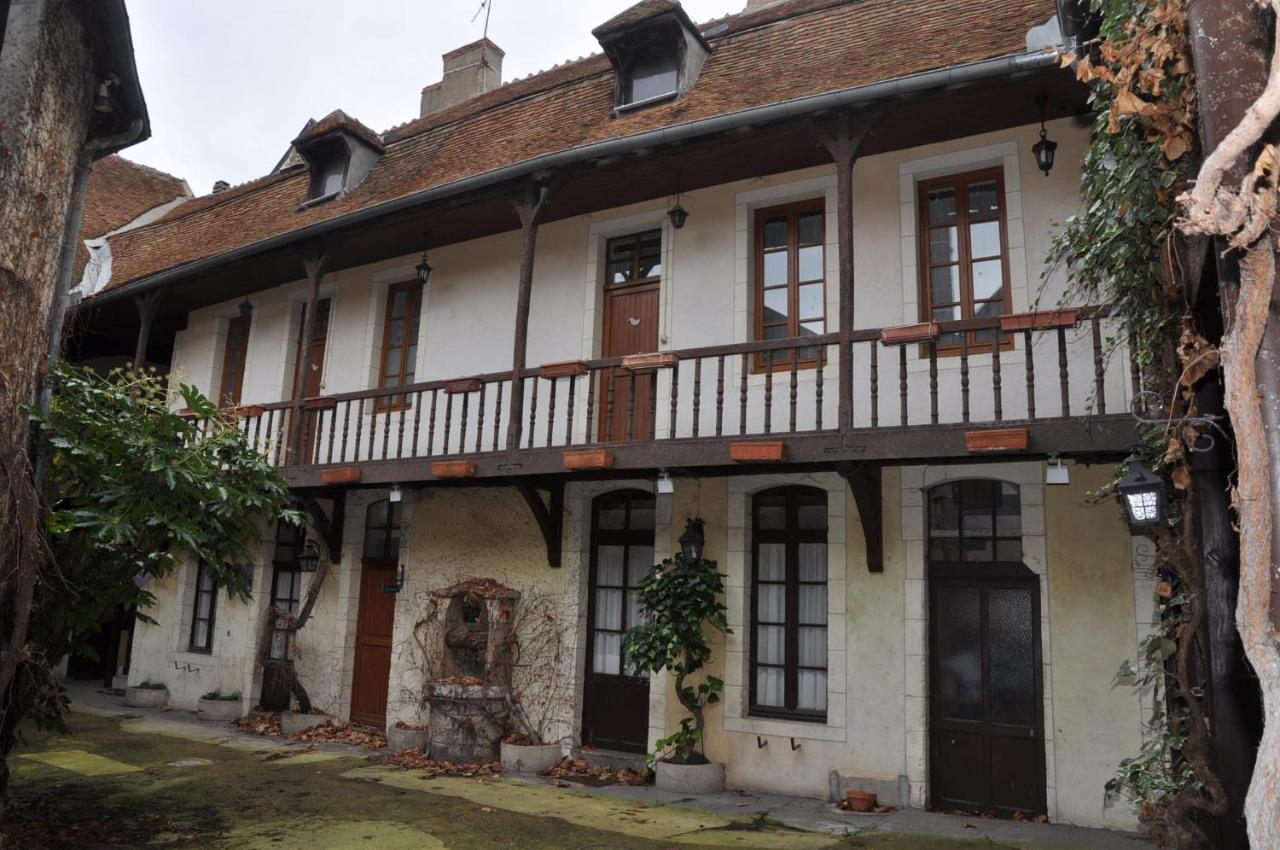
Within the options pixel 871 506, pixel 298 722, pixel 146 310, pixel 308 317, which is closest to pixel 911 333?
pixel 871 506

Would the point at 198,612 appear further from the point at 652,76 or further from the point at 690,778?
the point at 652,76

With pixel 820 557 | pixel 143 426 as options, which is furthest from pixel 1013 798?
pixel 143 426

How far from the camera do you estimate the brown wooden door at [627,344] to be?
8398mm

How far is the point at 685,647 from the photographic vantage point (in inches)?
290

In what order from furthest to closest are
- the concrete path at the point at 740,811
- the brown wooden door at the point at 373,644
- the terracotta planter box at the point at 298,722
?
the brown wooden door at the point at 373,644, the terracotta planter box at the point at 298,722, the concrete path at the point at 740,811

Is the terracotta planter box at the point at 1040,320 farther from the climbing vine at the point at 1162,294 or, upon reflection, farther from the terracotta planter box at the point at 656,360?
the terracotta planter box at the point at 656,360

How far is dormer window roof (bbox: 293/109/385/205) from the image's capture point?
1106 cm

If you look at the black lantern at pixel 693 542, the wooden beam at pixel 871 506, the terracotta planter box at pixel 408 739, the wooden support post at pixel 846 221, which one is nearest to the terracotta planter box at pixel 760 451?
the wooden support post at pixel 846 221

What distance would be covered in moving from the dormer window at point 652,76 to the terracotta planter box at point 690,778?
20.1 ft

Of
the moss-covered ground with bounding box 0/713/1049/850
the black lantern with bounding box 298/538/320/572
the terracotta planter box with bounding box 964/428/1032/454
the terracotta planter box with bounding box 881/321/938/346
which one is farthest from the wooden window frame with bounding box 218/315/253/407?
the terracotta planter box with bounding box 964/428/1032/454

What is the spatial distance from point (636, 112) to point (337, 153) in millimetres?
4609

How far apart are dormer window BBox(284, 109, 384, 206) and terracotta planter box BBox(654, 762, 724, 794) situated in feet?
25.7

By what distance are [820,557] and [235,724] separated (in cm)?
711

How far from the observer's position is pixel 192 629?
11984mm
